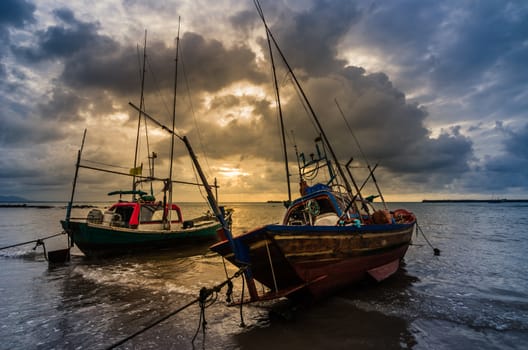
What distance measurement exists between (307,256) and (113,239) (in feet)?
37.0

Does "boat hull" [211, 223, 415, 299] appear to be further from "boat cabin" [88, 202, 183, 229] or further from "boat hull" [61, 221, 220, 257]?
"boat cabin" [88, 202, 183, 229]

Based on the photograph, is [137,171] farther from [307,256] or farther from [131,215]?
[307,256]

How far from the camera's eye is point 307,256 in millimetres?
5570

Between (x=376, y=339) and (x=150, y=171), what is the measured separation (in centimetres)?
1822

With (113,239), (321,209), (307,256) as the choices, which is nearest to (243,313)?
(307,256)

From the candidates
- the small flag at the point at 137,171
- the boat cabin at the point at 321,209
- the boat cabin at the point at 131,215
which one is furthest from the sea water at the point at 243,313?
the small flag at the point at 137,171

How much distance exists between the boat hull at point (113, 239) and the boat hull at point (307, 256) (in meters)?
9.24

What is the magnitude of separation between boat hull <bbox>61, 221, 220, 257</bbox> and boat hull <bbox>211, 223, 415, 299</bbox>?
9236 millimetres

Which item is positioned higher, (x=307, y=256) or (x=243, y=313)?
(x=307, y=256)

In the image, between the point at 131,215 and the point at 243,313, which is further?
the point at 131,215

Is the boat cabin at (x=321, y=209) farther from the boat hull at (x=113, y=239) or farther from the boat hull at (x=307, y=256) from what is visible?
the boat hull at (x=113, y=239)

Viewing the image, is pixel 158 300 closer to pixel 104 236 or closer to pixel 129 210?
pixel 104 236

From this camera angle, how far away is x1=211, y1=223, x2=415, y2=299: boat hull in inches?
204

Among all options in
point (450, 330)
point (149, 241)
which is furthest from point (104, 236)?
point (450, 330)
